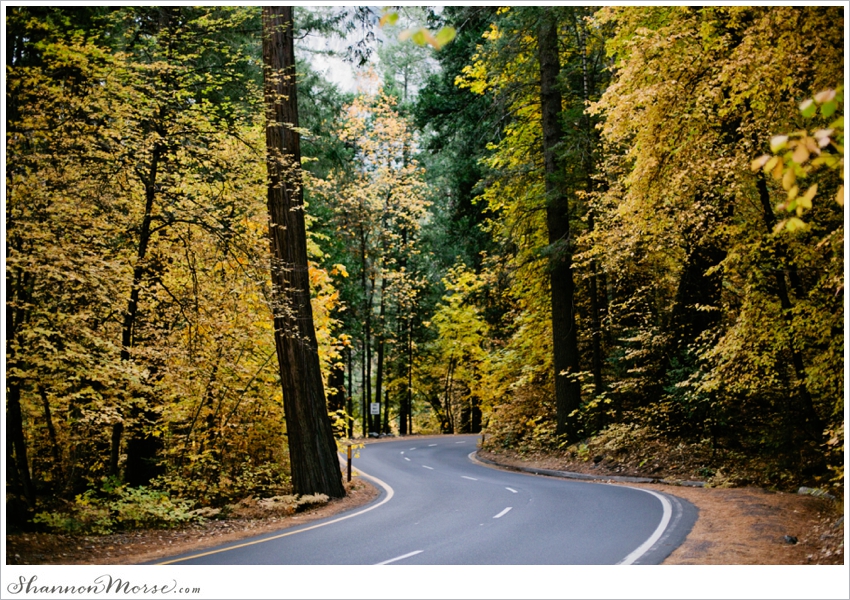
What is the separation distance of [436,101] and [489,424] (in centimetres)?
1368

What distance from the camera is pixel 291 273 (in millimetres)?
12742

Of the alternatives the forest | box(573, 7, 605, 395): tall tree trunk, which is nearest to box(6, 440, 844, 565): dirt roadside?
the forest

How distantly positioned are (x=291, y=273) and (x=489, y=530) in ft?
22.0

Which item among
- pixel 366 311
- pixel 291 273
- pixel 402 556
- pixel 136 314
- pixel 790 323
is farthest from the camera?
pixel 366 311

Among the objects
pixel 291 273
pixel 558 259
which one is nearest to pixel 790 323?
pixel 558 259

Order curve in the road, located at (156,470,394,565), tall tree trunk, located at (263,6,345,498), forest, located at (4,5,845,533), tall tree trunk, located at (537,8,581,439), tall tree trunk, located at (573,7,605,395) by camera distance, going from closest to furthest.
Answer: curve in the road, located at (156,470,394,565) → forest, located at (4,5,845,533) → tall tree trunk, located at (263,6,345,498) → tall tree trunk, located at (573,7,605,395) → tall tree trunk, located at (537,8,581,439)

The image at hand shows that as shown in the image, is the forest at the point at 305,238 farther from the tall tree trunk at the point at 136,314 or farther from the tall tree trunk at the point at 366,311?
the tall tree trunk at the point at 366,311

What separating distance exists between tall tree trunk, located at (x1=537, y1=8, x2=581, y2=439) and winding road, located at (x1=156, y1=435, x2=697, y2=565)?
4886mm

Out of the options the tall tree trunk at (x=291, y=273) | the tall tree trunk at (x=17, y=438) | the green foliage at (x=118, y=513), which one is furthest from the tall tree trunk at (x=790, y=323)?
the tall tree trunk at (x=17, y=438)

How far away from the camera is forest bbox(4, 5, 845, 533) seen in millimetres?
8586

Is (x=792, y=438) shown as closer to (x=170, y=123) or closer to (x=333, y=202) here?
(x=170, y=123)

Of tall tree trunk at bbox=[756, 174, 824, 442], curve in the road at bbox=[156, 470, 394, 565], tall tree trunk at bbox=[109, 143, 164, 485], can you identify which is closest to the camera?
curve in the road at bbox=[156, 470, 394, 565]

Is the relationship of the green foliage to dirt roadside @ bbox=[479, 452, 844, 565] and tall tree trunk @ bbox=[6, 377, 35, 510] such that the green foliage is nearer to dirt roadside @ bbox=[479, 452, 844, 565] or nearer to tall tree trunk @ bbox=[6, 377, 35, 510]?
tall tree trunk @ bbox=[6, 377, 35, 510]

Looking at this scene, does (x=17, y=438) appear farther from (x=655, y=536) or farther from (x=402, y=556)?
(x=655, y=536)
